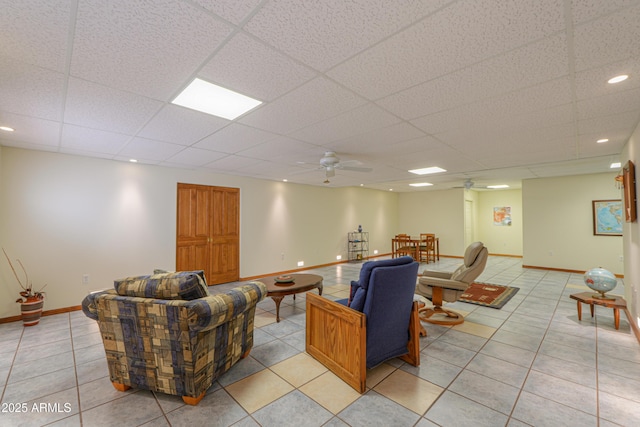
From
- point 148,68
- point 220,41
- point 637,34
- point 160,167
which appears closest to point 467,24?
point 637,34

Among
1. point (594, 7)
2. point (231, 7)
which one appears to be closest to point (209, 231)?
point (231, 7)

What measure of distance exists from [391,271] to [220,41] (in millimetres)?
1981

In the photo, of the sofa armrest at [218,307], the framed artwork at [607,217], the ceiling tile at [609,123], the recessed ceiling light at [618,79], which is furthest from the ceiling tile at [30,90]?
the framed artwork at [607,217]

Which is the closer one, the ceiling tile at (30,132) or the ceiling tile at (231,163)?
the ceiling tile at (30,132)

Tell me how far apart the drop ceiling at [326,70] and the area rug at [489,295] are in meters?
2.50

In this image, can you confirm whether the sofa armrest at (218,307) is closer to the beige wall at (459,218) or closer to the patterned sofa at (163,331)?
the patterned sofa at (163,331)

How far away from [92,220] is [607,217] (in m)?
10.3

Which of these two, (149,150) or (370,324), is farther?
(149,150)

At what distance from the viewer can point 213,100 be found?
2279mm

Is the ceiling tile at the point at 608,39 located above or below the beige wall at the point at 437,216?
above

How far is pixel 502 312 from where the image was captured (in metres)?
3.89

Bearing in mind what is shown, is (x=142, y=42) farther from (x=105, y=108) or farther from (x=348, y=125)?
(x=348, y=125)

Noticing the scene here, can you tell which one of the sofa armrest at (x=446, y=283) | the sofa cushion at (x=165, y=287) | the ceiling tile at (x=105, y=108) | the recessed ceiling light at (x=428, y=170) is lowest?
the sofa armrest at (x=446, y=283)

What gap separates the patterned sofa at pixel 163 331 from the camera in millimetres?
1903
